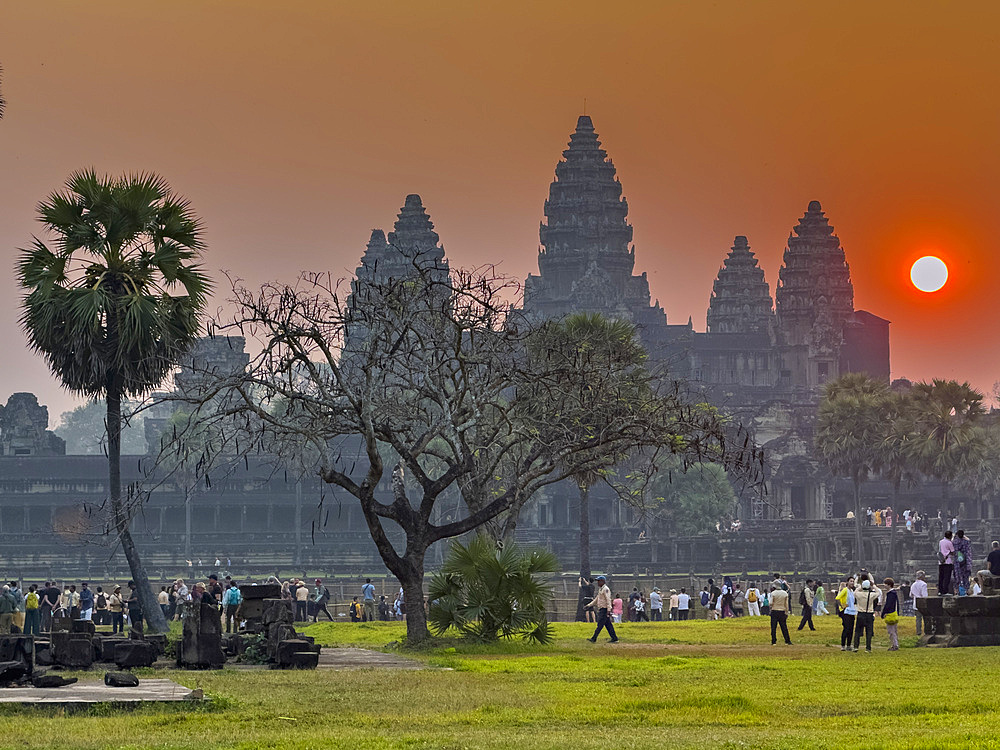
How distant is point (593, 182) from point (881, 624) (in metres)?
97.8

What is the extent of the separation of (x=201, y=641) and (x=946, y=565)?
15501mm

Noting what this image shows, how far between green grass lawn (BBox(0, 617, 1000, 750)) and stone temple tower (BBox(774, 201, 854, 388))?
376ft

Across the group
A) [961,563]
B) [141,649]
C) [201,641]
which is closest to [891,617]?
[961,563]

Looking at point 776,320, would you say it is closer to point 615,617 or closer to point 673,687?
point 615,617

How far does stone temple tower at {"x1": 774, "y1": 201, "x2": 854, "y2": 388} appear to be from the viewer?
453ft

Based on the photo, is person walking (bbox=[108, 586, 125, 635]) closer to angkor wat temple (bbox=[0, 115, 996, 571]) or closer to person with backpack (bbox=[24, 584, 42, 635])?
person with backpack (bbox=[24, 584, 42, 635])

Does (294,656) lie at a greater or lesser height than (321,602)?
lesser

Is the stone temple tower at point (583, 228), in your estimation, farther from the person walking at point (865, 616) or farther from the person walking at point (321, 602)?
the person walking at point (865, 616)

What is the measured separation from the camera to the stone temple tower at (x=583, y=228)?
130 metres

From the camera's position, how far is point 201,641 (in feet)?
70.3

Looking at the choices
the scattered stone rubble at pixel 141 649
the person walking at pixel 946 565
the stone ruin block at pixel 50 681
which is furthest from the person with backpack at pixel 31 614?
the person walking at pixel 946 565

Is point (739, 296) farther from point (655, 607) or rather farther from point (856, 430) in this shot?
point (655, 607)

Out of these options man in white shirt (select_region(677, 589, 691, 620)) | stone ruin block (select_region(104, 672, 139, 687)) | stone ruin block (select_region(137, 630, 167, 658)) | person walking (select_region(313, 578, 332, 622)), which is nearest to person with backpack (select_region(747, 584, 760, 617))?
man in white shirt (select_region(677, 589, 691, 620))

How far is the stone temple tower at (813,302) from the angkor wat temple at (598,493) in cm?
16
